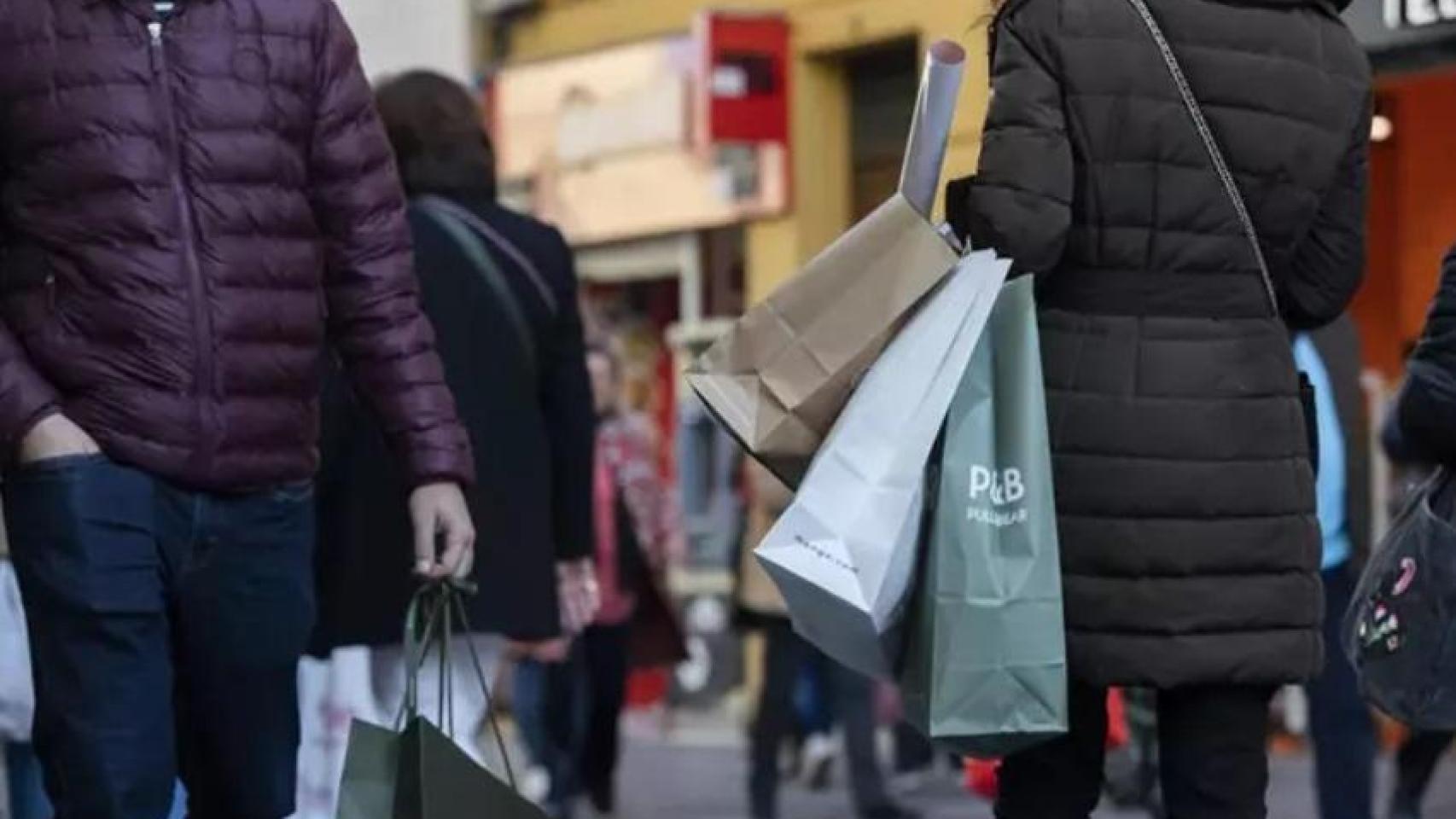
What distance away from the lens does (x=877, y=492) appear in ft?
16.3

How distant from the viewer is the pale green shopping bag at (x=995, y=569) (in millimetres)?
5016

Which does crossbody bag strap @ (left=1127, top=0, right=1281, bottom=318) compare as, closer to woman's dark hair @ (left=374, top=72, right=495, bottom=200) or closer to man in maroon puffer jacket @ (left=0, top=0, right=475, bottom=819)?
man in maroon puffer jacket @ (left=0, top=0, right=475, bottom=819)

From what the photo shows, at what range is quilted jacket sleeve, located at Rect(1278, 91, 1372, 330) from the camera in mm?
5480

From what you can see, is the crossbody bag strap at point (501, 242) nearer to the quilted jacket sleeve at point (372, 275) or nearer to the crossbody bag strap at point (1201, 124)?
the quilted jacket sleeve at point (372, 275)

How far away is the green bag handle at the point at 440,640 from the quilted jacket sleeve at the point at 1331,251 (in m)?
1.39

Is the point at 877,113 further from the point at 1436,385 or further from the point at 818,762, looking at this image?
the point at 1436,385

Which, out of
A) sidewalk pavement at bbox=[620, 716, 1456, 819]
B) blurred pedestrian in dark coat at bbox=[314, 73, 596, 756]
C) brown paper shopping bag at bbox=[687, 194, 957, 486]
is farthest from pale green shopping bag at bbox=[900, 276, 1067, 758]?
sidewalk pavement at bbox=[620, 716, 1456, 819]

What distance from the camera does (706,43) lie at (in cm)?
1873

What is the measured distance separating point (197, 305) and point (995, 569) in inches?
48.0

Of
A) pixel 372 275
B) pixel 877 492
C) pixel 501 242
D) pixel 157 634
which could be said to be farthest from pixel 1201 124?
pixel 501 242

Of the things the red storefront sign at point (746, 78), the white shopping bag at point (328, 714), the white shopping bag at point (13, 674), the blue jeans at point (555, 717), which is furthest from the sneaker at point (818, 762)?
the white shopping bag at point (13, 674)

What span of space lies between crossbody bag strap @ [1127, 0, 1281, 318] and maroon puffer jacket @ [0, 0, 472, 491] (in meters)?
1.28

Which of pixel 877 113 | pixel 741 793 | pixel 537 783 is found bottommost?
pixel 741 793

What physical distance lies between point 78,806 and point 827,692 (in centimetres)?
895
